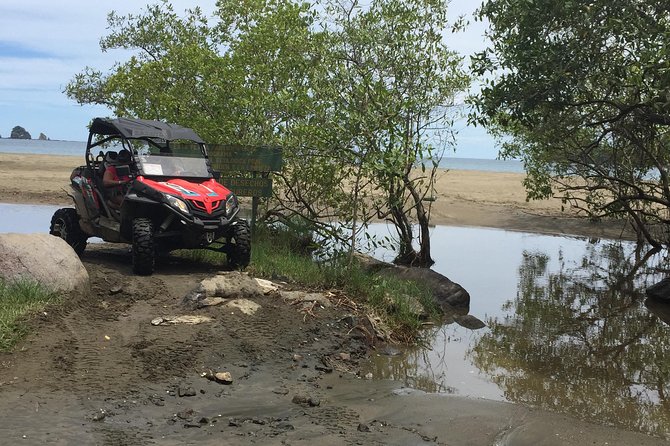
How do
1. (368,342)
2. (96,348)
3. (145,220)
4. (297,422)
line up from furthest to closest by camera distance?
(145,220) → (368,342) → (96,348) → (297,422)

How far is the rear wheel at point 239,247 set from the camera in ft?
32.3

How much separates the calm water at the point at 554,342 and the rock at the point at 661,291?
0.82 ft

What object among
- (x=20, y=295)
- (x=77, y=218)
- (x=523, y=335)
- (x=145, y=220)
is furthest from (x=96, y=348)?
(x=523, y=335)

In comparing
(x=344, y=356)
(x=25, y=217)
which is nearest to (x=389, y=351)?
(x=344, y=356)

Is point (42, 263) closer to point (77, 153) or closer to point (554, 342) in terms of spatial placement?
point (554, 342)

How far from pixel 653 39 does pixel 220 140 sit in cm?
785

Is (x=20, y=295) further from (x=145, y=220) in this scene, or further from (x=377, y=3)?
(x=377, y=3)

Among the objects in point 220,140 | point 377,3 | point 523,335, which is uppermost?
point 377,3

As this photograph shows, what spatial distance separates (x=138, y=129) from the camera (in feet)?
33.9

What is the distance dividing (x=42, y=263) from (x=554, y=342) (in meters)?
7.05

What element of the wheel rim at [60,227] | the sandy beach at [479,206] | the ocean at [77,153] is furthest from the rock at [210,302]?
the ocean at [77,153]

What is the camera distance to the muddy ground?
5.38 meters

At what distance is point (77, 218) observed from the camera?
11.0 meters

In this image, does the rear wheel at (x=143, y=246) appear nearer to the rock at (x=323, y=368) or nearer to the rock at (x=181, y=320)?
the rock at (x=181, y=320)
